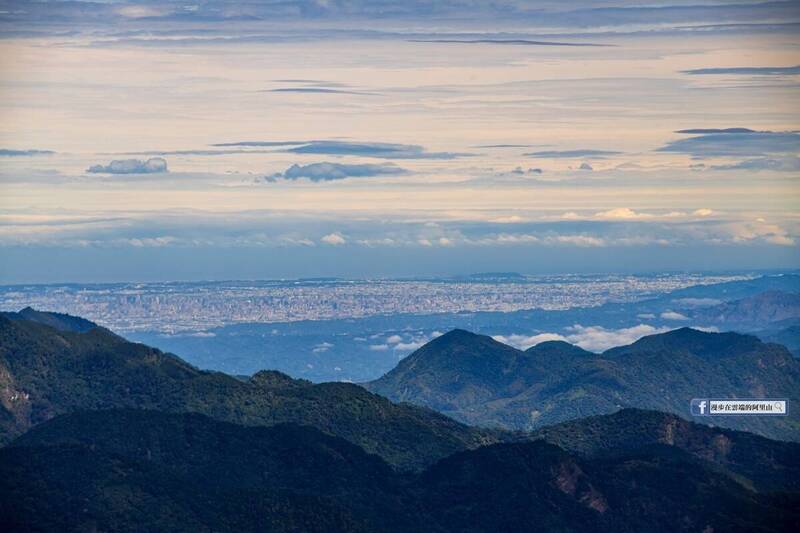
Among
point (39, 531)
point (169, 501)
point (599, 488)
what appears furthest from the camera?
point (599, 488)

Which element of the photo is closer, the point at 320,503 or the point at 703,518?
the point at 320,503

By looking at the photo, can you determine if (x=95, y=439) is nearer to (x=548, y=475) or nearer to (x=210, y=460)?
(x=210, y=460)

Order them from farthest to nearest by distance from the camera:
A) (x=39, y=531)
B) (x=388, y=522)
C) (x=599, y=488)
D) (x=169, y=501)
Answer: (x=599, y=488) < (x=388, y=522) < (x=169, y=501) < (x=39, y=531)

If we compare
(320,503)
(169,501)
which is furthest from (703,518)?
(169,501)

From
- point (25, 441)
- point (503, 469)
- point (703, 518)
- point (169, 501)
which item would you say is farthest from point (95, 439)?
point (703, 518)

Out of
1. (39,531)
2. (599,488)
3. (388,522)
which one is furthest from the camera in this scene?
(599,488)

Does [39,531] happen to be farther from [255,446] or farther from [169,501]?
[255,446]

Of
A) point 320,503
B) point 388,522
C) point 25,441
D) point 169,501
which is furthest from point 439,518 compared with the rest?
point 25,441

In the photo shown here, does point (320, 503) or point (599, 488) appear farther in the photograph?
point (599, 488)
